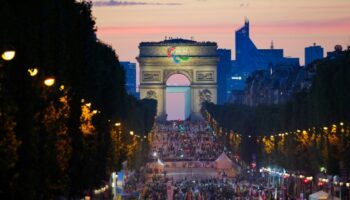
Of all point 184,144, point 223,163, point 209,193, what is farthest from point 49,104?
point 184,144

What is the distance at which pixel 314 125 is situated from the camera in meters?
87.2

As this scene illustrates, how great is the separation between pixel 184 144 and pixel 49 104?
125 m

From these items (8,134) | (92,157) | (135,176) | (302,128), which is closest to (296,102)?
(302,128)

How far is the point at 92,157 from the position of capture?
5647 centimetres

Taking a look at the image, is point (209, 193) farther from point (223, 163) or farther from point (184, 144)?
point (184, 144)

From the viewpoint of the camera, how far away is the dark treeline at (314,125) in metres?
75.1

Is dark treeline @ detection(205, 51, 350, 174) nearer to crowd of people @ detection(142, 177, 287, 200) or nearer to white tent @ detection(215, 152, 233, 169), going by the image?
white tent @ detection(215, 152, 233, 169)

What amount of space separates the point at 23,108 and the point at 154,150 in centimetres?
12306

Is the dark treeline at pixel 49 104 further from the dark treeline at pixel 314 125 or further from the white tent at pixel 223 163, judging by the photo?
the white tent at pixel 223 163

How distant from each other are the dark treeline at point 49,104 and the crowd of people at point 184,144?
88.7 meters

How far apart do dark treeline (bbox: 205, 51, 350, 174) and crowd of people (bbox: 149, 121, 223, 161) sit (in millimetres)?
19143

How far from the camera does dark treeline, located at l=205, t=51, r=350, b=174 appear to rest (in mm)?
75125

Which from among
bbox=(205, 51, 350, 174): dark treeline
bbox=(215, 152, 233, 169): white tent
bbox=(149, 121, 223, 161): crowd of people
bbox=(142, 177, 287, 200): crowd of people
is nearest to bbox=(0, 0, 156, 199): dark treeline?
bbox=(205, 51, 350, 174): dark treeline

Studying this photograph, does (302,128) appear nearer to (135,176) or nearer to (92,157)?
(135,176)
